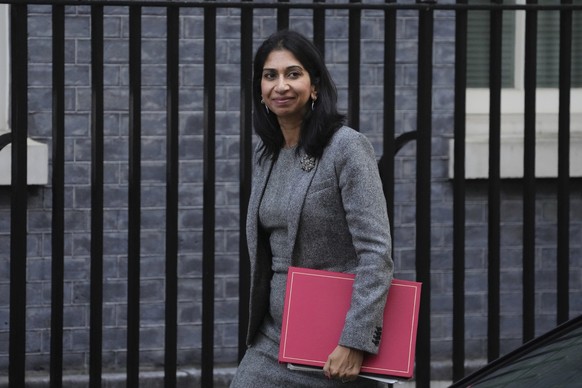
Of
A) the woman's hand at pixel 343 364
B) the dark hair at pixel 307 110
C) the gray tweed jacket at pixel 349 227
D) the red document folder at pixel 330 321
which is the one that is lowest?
the woman's hand at pixel 343 364

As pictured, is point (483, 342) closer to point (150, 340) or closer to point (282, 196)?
point (150, 340)

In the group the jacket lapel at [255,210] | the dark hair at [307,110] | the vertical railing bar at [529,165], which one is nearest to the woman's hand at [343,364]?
the jacket lapel at [255,210]

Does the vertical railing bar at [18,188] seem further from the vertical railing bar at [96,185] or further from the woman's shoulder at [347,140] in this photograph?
the woman's shoulder at [347,140]

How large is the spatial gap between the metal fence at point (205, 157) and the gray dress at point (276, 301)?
1134mm

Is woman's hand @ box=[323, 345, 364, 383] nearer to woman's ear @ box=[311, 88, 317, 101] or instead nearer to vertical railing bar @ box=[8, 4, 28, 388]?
woman's ear @ box=[311, 88, 317, 101]

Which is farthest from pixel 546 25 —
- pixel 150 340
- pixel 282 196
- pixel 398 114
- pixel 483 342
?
pixel 282 196

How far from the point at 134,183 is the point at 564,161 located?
160cm

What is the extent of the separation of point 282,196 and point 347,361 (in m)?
0.48

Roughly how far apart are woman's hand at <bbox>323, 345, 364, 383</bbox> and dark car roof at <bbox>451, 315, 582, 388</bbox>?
32 cm

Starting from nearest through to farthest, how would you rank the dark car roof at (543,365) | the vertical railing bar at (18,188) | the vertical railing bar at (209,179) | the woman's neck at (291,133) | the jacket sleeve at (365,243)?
1. the dark car roof at (543,365)
2. the jacket sleeve at (365,243)
3. the woman's neck at (291,133)
4. the vertical railing bar at (18,188)
5. the vertical railing bar at (209,179)

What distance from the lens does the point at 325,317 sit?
3699mm

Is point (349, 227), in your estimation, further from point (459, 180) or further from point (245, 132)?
point (459, 180)

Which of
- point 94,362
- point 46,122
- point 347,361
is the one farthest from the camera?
point 46,122

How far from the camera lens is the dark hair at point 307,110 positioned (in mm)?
3766
